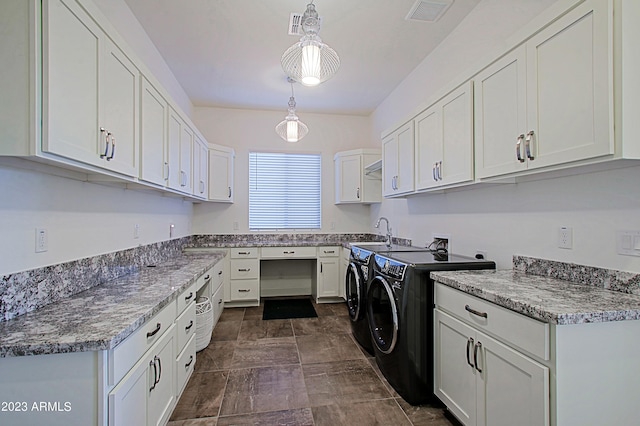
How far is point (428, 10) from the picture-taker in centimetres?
233

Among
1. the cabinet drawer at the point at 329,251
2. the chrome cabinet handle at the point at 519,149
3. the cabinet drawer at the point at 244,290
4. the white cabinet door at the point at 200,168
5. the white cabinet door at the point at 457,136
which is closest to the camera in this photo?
the chrome cabinet handle at the point at 519,149

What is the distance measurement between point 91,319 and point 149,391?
0.47 metres

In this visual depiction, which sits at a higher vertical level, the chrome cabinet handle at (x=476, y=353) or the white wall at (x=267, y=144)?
the white wall at (x=267, y=144)

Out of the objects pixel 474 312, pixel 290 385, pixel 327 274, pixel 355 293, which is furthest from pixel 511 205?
pixel 327 274

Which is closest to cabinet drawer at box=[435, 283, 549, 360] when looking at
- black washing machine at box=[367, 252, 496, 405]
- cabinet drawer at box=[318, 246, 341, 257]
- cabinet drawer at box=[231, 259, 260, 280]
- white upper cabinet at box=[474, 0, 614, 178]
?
black washing machine at box=[367, 252, 496, 405]

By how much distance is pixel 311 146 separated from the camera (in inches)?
187

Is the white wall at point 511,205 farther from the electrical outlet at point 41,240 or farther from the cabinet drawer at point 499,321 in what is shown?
the electrical outlet at point 41,240

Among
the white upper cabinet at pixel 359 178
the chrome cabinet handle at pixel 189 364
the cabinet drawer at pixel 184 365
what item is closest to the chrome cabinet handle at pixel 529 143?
the cabinet drawer at pixel 184 365

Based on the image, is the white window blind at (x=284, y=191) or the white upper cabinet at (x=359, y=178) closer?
the white upper cabinet at (x=359, y=178)

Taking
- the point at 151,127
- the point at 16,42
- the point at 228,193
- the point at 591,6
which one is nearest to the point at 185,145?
the point at 151,127

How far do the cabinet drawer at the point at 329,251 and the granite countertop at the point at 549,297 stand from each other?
2446mm

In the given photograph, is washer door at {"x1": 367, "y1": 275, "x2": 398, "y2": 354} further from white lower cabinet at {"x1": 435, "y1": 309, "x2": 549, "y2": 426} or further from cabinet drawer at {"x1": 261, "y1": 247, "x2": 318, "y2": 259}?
cabinet drawer at {"x1": 261, "y1": 247, "x2": 318, "y2": 259}

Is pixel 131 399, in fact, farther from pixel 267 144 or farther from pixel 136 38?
pixel 267 144

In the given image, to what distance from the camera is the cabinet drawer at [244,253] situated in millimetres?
4055
